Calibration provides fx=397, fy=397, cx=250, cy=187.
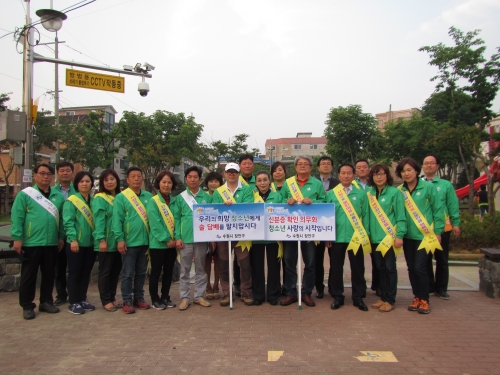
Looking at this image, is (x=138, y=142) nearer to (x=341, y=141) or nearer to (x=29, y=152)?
(x=341, y=141)

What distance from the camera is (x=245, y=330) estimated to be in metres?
4.39

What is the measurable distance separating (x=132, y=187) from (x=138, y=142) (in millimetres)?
21247

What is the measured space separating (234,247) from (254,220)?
567 millimetres

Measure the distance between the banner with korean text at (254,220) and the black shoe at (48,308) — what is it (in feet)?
Result: 6.53

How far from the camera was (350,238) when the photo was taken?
5027 millimetres

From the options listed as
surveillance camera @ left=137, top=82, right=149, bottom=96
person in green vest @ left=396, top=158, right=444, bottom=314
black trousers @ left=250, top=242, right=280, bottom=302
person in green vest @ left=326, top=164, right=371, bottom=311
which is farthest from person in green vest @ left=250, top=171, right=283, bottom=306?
surveillance camera @ left=137, top=82, right=149, bottom=96

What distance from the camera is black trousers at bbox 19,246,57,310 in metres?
4.91

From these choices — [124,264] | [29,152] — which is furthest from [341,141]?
[124,264]

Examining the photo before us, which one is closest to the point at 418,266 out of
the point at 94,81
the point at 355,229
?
the point at 355,229

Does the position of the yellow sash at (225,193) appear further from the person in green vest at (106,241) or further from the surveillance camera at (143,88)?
the surveillance camera at (143,88)

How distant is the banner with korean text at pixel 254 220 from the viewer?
5031 mm

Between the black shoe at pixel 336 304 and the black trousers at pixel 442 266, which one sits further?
the black trousers at pixel 442 266

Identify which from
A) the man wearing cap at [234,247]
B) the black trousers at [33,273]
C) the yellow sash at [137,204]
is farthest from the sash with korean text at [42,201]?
the man wearing cap at [234,247]

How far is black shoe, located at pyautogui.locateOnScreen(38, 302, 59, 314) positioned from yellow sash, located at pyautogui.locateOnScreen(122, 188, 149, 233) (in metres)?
1.54
